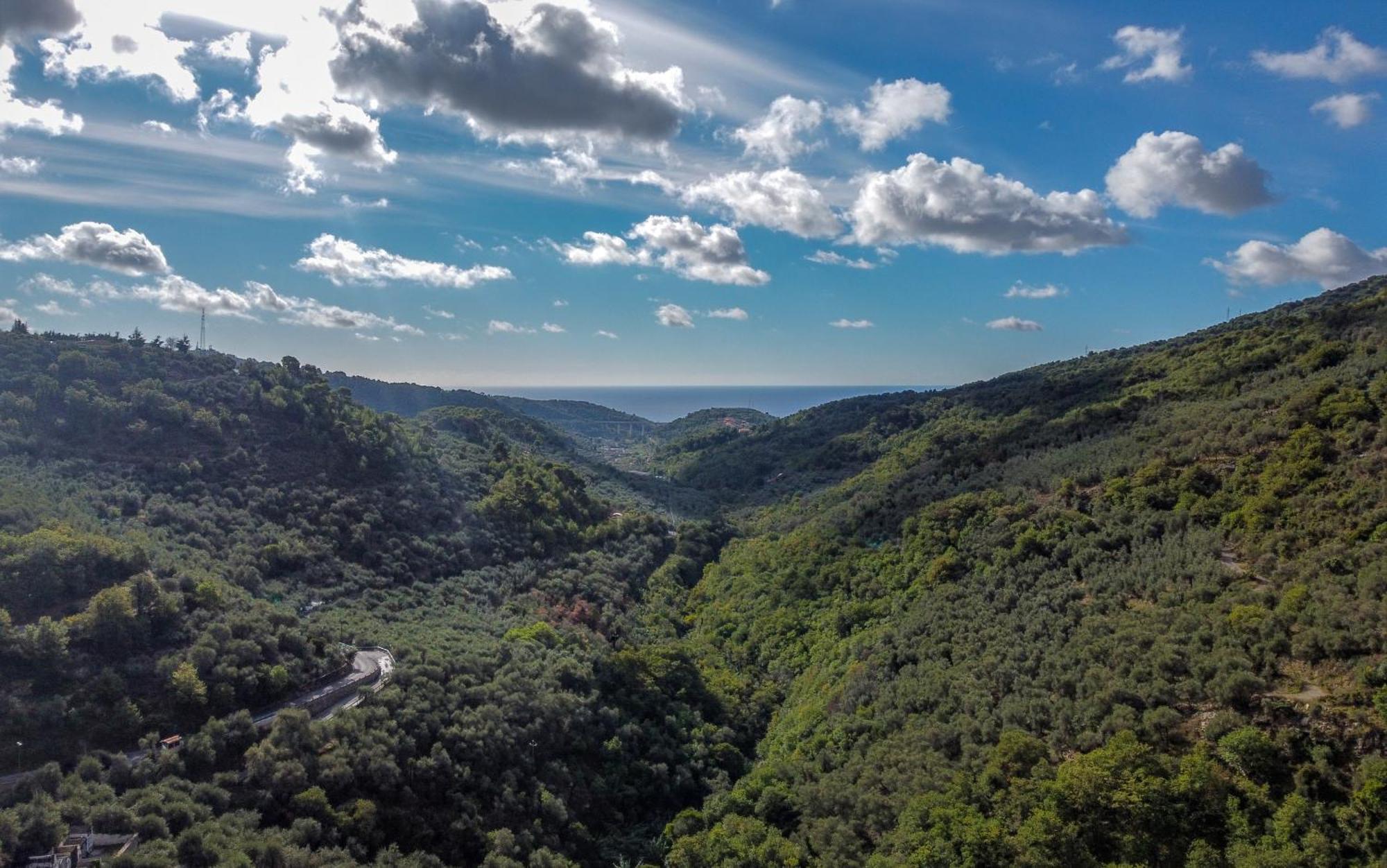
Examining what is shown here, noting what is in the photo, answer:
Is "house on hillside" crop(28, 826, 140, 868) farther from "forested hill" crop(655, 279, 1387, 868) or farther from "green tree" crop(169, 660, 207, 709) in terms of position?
"forested hill" crop(655, 279, 1387, 868)

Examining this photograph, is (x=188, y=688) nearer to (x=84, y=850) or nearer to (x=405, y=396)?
(x=84, y=850)

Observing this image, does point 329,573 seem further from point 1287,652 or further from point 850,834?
point 1287,652

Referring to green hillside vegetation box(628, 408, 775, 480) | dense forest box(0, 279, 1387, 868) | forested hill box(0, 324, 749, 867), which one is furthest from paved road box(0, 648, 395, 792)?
green hillside vegetation box(628, 408, 775, 480)

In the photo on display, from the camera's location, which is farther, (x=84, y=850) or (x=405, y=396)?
(x=405, y=396)

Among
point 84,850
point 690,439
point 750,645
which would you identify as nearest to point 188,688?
point 84,850

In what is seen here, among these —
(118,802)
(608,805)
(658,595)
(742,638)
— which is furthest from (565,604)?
(118,802)
